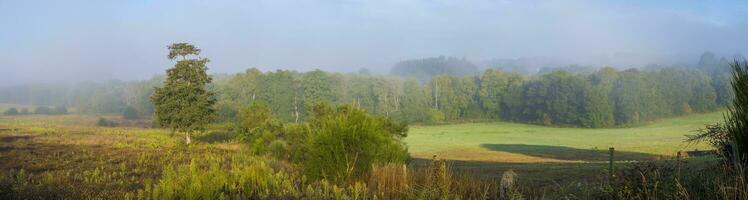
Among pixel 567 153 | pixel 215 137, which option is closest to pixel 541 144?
pixel 567 153

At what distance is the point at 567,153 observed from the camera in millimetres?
49750

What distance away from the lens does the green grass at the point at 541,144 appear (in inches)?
1801

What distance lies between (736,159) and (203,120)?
42688mm

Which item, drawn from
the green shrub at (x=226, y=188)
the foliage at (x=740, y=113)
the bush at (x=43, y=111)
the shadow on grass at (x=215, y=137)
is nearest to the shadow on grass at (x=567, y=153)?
the shadow on grass at (x=215, y=137)

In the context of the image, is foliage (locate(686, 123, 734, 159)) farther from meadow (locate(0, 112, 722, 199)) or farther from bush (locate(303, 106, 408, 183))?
bush (locate(303, 106, 408, 183))

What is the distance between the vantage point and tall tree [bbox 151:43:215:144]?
43.5 m

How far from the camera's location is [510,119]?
108125mm

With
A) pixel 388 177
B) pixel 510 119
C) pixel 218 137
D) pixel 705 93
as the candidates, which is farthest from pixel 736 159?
pixel 705 93

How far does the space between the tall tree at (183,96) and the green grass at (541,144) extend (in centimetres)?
1963

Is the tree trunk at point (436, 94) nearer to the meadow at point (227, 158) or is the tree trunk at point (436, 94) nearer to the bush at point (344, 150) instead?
the meadow at point (227, 158)

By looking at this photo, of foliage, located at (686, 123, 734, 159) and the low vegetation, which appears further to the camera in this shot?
the low vegetation

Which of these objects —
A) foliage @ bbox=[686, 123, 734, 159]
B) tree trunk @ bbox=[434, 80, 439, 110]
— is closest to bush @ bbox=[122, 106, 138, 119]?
tree trunk @ bbox=[434, 80, 439, 110]

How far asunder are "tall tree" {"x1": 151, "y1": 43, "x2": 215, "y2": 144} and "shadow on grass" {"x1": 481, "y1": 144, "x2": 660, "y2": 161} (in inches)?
1160

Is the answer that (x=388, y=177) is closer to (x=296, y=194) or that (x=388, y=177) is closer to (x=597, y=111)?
(x=296, y=194)
